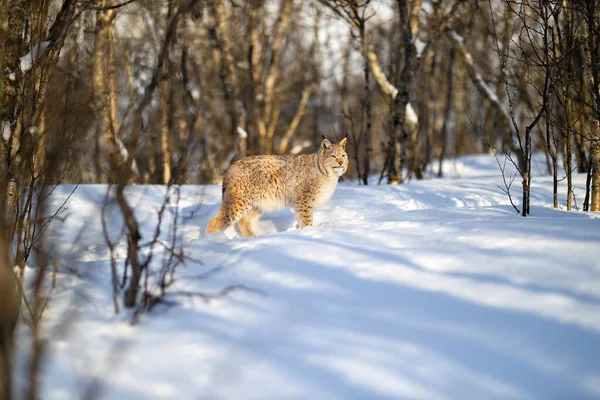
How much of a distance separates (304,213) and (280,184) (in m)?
0.51

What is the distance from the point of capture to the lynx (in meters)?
6.66

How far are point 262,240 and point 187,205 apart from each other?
401cm

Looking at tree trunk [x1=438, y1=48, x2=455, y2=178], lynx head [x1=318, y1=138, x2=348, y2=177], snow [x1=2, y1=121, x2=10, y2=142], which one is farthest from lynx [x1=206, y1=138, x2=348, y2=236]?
tree trunk [x1=438, y1=48, x2=455, y2=178]

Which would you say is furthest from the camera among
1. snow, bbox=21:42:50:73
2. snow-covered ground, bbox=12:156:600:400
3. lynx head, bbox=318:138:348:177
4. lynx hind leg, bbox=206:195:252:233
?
lynx head, bbox=318:138:348:177

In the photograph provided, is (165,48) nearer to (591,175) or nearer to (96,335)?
(96,335)

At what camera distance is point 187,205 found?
849cm

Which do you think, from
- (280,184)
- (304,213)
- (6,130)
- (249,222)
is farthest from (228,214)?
(6,130)

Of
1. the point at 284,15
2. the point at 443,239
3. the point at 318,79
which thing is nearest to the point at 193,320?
the point at 443,239

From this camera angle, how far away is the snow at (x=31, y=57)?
4.58 metres

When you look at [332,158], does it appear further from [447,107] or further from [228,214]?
[447,107]

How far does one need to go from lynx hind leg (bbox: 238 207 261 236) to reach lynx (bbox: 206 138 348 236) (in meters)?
0.02

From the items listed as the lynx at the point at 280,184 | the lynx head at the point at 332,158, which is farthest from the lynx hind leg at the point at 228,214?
the lynx head at the point at 332,158

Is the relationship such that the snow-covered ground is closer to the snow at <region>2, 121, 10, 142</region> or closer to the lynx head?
the snow at <region>2, 121, 10, 142</region>

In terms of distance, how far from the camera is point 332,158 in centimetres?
676
